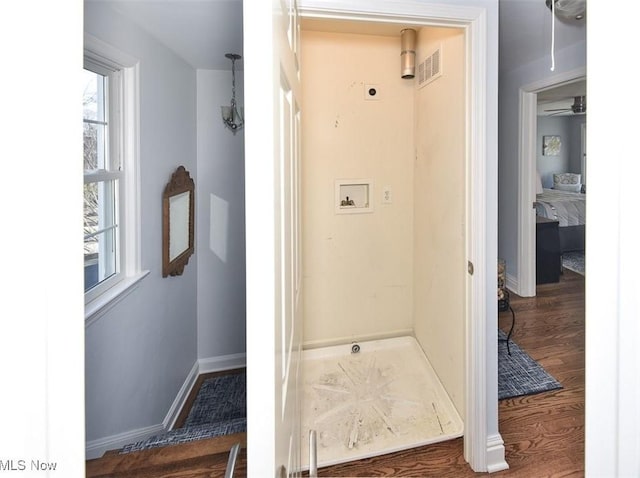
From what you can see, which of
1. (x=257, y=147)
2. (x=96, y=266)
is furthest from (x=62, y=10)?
(x=96, y=266)

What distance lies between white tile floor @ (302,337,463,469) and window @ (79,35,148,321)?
1209 mm

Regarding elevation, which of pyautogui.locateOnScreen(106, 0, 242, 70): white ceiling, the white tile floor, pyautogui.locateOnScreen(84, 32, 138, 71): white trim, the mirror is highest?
pyautogui.locateOnScreen(106, 0, 242, 70): white ceiling

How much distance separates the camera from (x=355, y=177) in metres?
2.58

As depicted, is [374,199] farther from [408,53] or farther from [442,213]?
[408,53]

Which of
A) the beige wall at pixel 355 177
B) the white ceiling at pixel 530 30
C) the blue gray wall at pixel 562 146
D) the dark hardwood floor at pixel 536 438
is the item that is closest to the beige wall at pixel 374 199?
the beige wall at pixel 355 177

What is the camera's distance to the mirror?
217cm

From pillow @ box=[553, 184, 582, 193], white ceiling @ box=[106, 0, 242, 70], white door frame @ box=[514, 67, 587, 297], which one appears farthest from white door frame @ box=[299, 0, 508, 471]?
pillow @ box=[553, 184, 582, 193]

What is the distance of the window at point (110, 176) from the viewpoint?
1.58 meters

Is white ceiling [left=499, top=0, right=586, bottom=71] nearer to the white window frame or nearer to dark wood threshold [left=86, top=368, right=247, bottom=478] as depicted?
the white window frame

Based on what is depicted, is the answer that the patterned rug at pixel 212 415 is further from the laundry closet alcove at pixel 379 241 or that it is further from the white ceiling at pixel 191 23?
the white ceiling at pixel 191 23

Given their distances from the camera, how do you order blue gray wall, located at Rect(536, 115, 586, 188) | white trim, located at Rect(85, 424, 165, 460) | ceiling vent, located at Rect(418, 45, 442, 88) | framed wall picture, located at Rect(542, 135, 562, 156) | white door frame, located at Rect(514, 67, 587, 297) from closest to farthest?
1. white trim, located at Rect(85, 424, 165, 460)
2. ceiling vent, located at Rect(418, 45, 442, 88)
3. white door frame, located at Rect(514, 67, 587, 297)
4. blue gray wall, located at Rect(536, 115, 586, 188)
5. framed wall picture, located at Rect(542, 135, 562, 156)

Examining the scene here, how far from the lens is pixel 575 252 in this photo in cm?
519

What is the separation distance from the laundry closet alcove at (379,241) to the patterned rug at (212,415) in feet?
1.72
